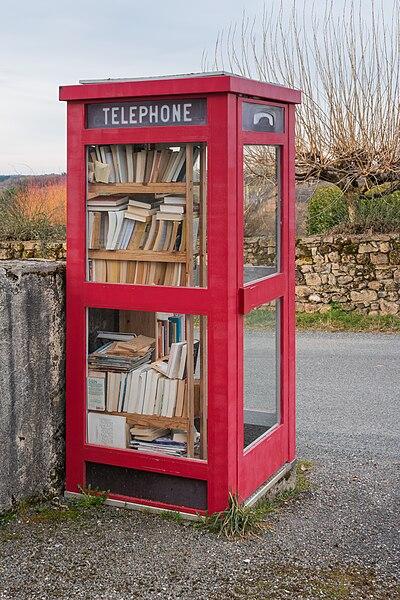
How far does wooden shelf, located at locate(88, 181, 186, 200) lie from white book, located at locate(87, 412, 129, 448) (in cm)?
125

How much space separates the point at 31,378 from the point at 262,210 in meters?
1.67

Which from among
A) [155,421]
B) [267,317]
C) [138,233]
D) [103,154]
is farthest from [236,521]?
[103,154]

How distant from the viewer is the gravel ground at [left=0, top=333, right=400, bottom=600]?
14.8 feet

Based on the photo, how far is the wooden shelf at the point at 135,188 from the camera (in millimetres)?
5035

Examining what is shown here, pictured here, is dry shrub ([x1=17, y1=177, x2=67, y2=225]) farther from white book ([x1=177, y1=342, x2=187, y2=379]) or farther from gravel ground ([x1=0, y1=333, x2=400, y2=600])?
white book ([x1=177, y1=342, x2=187, y2=379])

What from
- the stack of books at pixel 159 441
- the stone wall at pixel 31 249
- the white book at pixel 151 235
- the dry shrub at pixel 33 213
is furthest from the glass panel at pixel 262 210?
the dry shrub at pixel 33 213

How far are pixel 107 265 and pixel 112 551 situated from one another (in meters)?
1.54

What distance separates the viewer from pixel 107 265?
5.26m

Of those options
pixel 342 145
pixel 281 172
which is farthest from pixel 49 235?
pixel 281 172

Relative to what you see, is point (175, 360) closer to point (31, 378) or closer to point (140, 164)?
point (31, 378)

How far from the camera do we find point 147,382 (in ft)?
17.2

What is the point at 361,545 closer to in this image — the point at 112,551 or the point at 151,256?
the point at 112,551

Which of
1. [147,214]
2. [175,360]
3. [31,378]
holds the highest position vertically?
[147,214]

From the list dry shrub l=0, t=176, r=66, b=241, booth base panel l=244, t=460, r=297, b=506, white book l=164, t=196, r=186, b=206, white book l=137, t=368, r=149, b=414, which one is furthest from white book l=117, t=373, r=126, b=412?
dry shrub l=0, t=176, r=66, b=241
